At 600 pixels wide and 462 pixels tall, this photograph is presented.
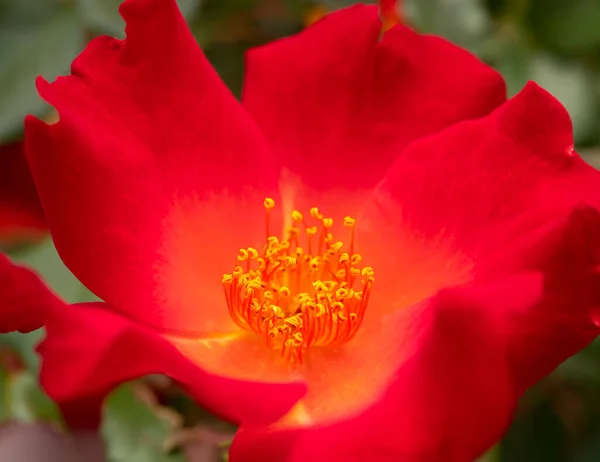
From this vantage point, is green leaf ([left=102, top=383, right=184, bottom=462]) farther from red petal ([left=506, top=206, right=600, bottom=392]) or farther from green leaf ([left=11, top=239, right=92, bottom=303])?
red petal ([left=506, top=206, right=600, bottom=392])

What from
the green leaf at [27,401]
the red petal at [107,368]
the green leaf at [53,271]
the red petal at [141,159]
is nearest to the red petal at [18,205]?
the green leaf at [53,271]

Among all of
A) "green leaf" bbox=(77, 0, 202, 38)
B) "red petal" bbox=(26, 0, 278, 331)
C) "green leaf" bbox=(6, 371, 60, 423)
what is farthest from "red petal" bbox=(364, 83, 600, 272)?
"green leaf" bbox=(6, 371, 60, 423)

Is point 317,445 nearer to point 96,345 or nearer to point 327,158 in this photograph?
point 96,345

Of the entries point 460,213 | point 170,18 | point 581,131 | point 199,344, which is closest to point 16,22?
point 170,18

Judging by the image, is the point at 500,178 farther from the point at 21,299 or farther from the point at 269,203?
Answer: the point at 21,299

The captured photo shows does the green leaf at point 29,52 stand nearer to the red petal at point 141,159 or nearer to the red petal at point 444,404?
the red petal at point 141,159
